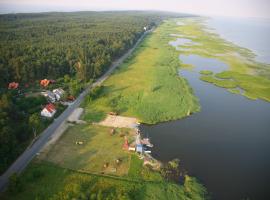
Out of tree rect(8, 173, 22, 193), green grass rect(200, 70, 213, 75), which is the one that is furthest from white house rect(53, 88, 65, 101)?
green grass rect(200, 70, 213, 75)

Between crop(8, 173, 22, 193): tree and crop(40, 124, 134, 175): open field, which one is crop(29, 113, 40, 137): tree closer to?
crop(40, 124, 134, 175): open field

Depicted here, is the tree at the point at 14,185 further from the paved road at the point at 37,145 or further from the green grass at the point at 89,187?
the paved road at the point at 37,145

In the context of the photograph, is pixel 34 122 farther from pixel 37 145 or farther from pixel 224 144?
pixel 224 144

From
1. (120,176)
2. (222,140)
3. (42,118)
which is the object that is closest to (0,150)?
(42,118)

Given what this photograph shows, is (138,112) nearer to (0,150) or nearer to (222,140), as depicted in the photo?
(222,140)

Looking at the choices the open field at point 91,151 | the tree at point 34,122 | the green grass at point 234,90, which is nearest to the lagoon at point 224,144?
the green grass at point 234,90
